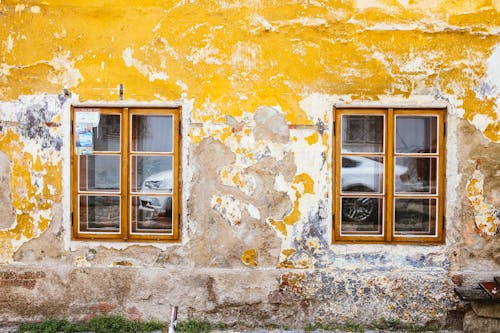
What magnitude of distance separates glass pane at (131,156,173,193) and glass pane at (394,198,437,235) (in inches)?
77.9

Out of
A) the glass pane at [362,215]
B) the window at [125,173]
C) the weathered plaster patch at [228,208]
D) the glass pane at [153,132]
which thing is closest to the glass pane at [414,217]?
the glass pane at [362,215]

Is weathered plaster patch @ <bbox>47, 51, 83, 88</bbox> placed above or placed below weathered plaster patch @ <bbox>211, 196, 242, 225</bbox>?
above

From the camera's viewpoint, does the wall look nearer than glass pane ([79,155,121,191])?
Yes

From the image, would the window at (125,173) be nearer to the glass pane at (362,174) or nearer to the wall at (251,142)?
the wall at (251,142)

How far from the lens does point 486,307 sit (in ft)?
13.3

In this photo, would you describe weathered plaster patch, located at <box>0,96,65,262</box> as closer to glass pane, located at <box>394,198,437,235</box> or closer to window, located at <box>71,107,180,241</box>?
window, located at <box>71,107,180,241</box>

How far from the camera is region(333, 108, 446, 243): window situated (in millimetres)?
4238

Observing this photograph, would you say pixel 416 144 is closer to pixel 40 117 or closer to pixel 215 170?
pixel 215 170

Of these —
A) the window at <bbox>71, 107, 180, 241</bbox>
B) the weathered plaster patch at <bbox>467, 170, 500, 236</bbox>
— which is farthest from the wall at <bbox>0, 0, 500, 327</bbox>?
the window at <bbox>71, 107, 180, 241</bbox>

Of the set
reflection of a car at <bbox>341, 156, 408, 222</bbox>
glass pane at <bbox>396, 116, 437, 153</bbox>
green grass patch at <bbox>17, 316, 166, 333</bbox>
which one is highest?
glass pane at <bbox>396, 116, 437, 153</bbox>

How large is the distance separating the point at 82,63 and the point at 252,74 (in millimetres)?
1443

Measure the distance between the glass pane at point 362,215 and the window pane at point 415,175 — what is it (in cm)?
24

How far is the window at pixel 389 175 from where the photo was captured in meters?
4.24

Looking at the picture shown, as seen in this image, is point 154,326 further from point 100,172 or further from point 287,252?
point 100,172
